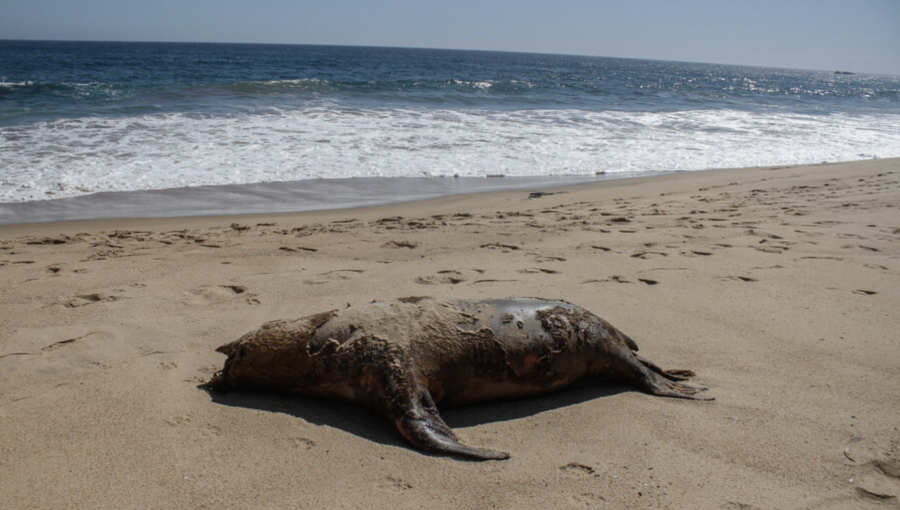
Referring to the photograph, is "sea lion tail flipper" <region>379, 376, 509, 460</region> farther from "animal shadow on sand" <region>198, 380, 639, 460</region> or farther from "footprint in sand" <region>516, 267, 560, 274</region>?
"footprint in sand" <region>516, 267, 560, 274</region>

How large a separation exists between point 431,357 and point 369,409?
332 millimetres

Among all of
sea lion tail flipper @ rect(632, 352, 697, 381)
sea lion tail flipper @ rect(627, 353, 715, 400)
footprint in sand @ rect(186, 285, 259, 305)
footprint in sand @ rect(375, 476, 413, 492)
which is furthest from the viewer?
footprint in sand @ rect(186, 285, 259, 305)

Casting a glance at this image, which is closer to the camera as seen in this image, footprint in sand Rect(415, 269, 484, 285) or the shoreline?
footprint in sand Rect(415, 269, 484, 285)

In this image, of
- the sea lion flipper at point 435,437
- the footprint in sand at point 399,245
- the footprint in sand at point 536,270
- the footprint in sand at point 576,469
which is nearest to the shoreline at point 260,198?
the footprint in sand at point 399,245

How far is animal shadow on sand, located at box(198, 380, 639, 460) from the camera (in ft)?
7.44

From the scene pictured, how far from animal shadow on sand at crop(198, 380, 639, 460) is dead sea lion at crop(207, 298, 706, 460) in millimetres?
36

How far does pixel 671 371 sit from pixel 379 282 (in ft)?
6.16

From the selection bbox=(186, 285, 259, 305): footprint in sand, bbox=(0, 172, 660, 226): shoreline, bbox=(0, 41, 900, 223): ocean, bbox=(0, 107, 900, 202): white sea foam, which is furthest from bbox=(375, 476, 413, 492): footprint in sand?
bbox=(0, 107, 900, 202): white sea foam

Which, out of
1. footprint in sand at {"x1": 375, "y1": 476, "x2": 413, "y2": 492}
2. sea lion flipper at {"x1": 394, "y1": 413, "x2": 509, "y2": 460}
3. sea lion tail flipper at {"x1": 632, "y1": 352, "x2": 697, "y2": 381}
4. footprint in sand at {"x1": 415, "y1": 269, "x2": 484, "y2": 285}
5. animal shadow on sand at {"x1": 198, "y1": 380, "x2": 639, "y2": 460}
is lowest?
footprint in sand at {"x1": 375, "y1": 476, "x2": 413, "y2": 492}

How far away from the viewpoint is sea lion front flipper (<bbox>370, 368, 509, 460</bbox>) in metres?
2.09

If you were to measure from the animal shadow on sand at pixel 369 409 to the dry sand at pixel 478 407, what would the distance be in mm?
11

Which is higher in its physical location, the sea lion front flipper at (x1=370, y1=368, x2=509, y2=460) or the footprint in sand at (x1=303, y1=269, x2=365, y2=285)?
the footprint in sand at (x1=303, y1=269, x2=365, y2=285)

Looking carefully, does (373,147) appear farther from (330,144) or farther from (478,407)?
(478,407)

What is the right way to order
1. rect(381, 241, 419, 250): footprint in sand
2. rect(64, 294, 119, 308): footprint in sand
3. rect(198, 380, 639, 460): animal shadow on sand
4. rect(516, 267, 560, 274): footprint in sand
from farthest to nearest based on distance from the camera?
rect(381, 241, 419, 250): footprint in sand < rect(516, 267, 560, 274): footprint in sand < rect(64, 294, 119, 308): footprint in sand < rect(198, 380, 639, 460): animal shadow on sand
